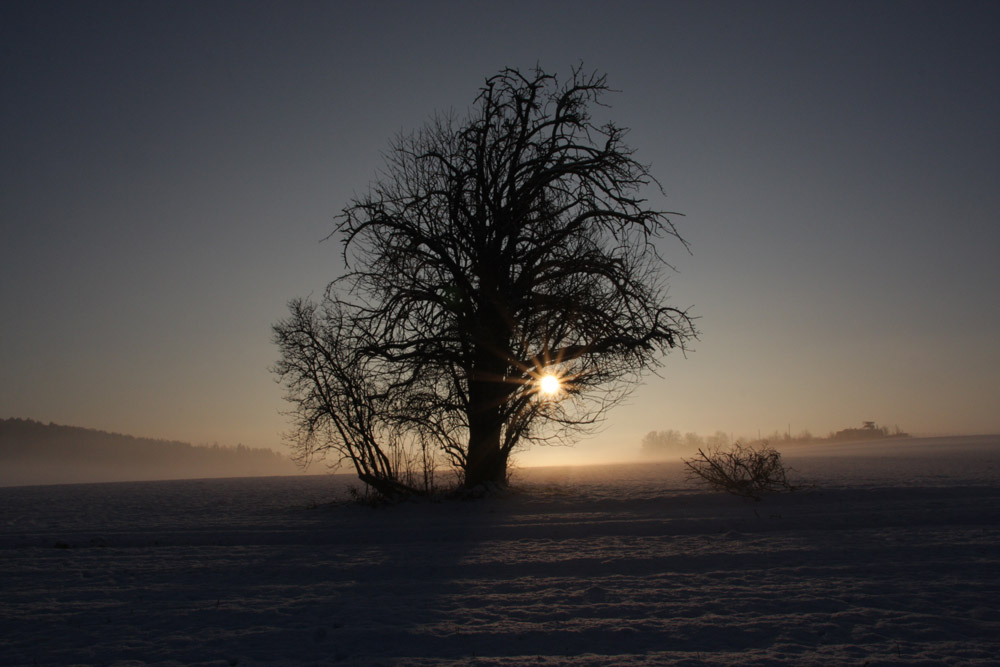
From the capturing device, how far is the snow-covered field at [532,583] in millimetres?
5922

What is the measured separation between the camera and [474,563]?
938 centimetres

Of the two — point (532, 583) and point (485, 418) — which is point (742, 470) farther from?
point (532, 583)

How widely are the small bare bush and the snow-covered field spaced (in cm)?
86

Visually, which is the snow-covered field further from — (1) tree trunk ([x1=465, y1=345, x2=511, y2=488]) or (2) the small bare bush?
(1) tree trunk ([x1=465, y1=345, x2=511, y2=488])

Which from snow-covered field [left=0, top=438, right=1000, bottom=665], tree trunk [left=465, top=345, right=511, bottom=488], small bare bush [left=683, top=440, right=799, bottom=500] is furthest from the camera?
tree trunk [left=465, top=345, right=511, bottom=488]

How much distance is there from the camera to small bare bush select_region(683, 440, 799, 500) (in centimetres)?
1552

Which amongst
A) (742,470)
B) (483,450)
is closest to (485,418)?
(483,450)

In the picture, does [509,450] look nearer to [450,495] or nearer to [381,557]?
[450,495]

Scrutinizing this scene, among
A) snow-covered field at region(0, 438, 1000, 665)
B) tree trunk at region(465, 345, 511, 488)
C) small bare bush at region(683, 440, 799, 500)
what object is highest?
tree trunk at region(465, 345, 511, 488)

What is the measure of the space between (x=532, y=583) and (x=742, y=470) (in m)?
9.49

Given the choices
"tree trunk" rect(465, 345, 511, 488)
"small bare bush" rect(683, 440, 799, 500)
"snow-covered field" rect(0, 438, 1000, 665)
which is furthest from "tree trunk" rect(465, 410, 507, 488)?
"small bare bush" rect(683, 440, 799, 500)

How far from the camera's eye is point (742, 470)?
52.0ft

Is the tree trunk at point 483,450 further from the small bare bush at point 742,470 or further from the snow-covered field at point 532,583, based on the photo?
the small bare bush at point 742,470

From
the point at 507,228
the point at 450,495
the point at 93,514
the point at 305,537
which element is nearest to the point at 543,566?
the point at 305,537
